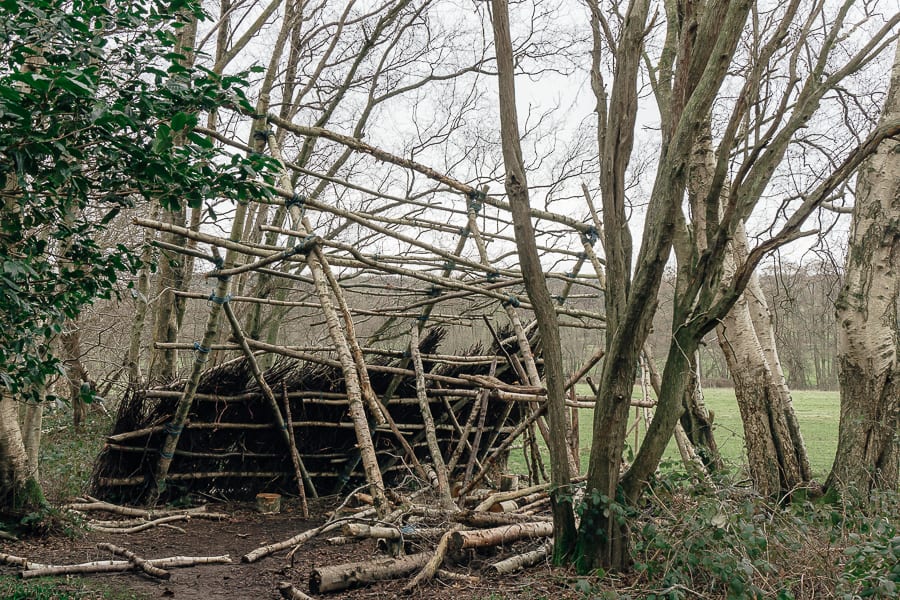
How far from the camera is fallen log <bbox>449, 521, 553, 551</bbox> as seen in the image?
11.3 feet

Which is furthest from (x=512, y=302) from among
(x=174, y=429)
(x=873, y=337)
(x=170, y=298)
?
(x=170, y=298)

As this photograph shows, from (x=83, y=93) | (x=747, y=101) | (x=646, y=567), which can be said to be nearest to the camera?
(x=83, y=93)

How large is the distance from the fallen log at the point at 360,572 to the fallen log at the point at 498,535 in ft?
0.63

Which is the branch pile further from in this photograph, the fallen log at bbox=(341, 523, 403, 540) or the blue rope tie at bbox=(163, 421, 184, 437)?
the blue rope tie at bbox=(163, 421, 184, 437)

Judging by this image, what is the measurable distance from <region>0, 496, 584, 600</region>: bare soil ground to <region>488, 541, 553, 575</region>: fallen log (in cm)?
5

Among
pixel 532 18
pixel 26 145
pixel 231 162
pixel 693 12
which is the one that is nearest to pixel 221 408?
Answer: pixel 231 162

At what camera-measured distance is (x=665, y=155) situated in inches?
120

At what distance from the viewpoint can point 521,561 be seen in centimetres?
335

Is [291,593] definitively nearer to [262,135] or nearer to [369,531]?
[369,531]

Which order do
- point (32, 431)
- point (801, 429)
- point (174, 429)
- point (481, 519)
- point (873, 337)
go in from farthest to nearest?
point (801, 429), point (174, 429), point (32, 431), point (873, 337), point (481, 519)

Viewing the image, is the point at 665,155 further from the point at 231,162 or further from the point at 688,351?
the point at 231,162

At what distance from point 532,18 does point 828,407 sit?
54.4 ft

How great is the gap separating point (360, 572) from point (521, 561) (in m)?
0.82

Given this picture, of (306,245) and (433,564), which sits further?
(306,245)
